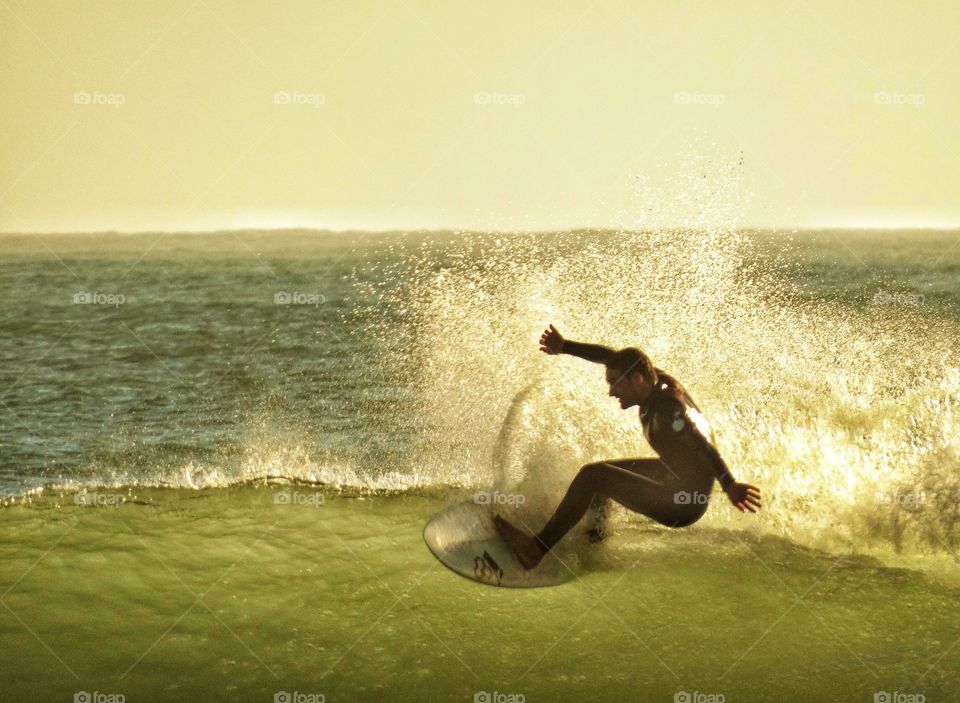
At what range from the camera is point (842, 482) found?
688cm

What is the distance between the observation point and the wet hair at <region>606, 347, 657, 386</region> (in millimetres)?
5429

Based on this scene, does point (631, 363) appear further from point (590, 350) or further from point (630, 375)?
point (590, 350)

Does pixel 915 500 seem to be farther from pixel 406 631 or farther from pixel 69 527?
pixel 69 527

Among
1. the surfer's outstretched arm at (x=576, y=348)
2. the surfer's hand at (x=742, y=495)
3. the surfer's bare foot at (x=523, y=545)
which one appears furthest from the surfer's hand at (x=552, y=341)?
the surfer's hand at (x=742, y=495)

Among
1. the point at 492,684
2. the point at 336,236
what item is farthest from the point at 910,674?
the point at 336,236

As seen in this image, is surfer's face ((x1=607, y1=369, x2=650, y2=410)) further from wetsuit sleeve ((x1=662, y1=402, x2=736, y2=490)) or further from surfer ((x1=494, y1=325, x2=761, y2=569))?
wetsuit sleeve ((x1=662, y1=402, x2=736, y2=490))

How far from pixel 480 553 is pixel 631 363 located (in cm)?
167

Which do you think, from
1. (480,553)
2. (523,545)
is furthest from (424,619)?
(523,545)

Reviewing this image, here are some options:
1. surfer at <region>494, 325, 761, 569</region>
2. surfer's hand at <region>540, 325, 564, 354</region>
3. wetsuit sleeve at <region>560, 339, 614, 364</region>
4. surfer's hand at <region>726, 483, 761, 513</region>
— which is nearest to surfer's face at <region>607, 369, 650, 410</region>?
surfer at <region>494, 325, 761, 569</region>

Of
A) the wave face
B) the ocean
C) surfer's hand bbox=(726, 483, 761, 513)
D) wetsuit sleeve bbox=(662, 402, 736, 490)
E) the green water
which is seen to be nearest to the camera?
the green water

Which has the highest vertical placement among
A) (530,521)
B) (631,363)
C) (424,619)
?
(631,363)

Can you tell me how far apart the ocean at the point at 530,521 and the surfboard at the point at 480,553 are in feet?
0.31

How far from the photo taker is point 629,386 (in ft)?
17.8

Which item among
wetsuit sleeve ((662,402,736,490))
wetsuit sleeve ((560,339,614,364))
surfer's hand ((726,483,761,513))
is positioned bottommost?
surfer's hand ((726,483,761,513))
